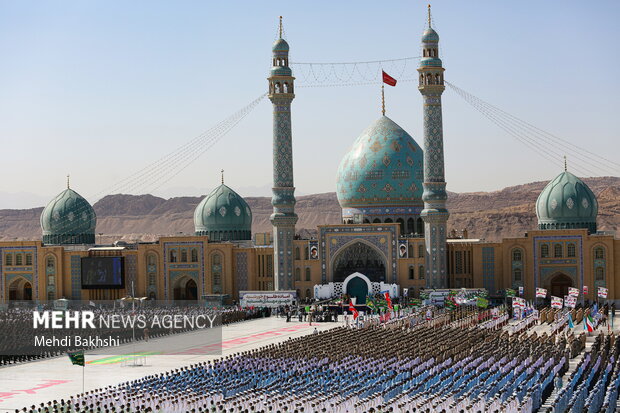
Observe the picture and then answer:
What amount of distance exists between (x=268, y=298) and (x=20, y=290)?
16.8 metres

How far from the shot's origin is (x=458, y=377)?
30.5 meters

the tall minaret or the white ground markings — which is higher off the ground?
the tall minaret

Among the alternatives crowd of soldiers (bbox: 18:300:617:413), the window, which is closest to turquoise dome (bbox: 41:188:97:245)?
the window

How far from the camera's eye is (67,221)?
68.6 meters

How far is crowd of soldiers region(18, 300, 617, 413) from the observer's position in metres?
27.2

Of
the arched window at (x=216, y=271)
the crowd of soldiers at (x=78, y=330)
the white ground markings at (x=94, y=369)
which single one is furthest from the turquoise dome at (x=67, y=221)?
the white ground markings at (x=94, y=369)

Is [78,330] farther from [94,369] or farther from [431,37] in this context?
[431,37]

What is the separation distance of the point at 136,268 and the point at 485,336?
27798mm

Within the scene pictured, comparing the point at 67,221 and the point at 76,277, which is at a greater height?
the point at 67,221

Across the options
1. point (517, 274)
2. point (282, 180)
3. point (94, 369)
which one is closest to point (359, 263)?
point (282, 180)

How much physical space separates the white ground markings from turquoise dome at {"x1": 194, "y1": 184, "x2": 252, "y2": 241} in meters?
Result: 17.6

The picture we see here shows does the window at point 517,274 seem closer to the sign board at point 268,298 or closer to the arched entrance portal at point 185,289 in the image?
the sign board at point 268,298

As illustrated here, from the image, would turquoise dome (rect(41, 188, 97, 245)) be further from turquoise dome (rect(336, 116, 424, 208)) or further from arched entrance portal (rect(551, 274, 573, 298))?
arched entrance portal (rect(551, 274, 573, 298))

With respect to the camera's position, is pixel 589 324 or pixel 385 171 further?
pixel 385 171
